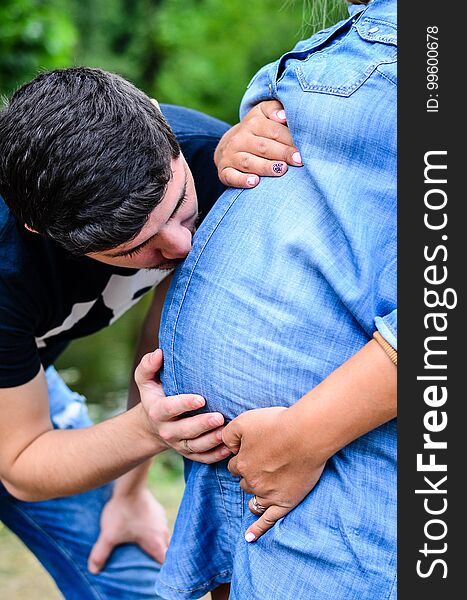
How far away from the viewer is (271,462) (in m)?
1.72

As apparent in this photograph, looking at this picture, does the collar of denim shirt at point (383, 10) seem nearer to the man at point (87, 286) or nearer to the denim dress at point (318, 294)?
the denim dress at point (318, 294)

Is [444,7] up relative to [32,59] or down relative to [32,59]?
up

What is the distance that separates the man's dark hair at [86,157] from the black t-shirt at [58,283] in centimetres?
34

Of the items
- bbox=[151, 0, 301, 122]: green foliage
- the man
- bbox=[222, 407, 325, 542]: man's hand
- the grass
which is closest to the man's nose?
the man

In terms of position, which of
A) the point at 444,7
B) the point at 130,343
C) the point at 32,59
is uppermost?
the point at 444,7

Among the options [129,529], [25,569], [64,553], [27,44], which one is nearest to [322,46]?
[129,529]

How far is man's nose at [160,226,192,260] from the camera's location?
1.91 metres

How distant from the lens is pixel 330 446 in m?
1.64

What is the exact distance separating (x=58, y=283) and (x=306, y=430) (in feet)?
3.11

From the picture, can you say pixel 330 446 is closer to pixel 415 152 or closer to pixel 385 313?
pixel 385 313

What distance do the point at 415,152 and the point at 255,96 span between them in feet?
1.66

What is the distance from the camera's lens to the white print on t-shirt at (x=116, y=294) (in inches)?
99.8

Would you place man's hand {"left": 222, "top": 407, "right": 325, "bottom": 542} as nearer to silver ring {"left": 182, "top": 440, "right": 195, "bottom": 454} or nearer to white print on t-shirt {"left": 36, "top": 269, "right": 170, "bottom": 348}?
silver ring {"left": 182, "top": 440, "right": 195, "bottom": 454}

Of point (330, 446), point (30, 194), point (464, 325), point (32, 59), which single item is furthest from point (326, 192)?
point (32, 59)
